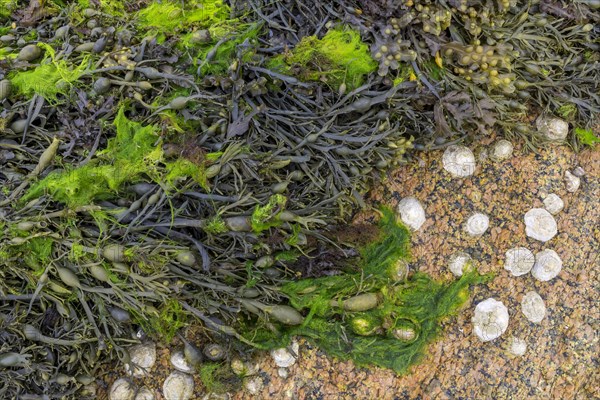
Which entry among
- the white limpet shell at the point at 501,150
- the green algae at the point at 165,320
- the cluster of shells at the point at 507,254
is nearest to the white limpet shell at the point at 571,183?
the cluster of shells at the point at 507,254

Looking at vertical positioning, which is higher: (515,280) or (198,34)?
(198,34)

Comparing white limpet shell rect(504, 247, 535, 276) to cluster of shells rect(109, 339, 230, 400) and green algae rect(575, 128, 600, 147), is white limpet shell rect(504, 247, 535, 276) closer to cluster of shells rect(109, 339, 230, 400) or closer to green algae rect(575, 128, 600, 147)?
green algae rect(575, 128, 600, 147)

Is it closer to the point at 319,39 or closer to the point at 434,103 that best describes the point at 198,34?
the point at 319,39

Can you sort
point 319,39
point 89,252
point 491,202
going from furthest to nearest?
point 491,202, point 319,39, point 89,252

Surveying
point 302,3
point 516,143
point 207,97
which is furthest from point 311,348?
point 302,3

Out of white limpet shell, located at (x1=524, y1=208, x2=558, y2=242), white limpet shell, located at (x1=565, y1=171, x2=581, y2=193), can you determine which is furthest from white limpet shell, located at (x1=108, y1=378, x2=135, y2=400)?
white limpet shell, located at (x1=565, y1=171, x2=581, y2=193)

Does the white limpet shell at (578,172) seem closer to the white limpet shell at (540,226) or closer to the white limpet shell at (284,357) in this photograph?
the white limpet shell at (540,226)

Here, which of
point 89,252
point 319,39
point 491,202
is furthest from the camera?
point 491,202
